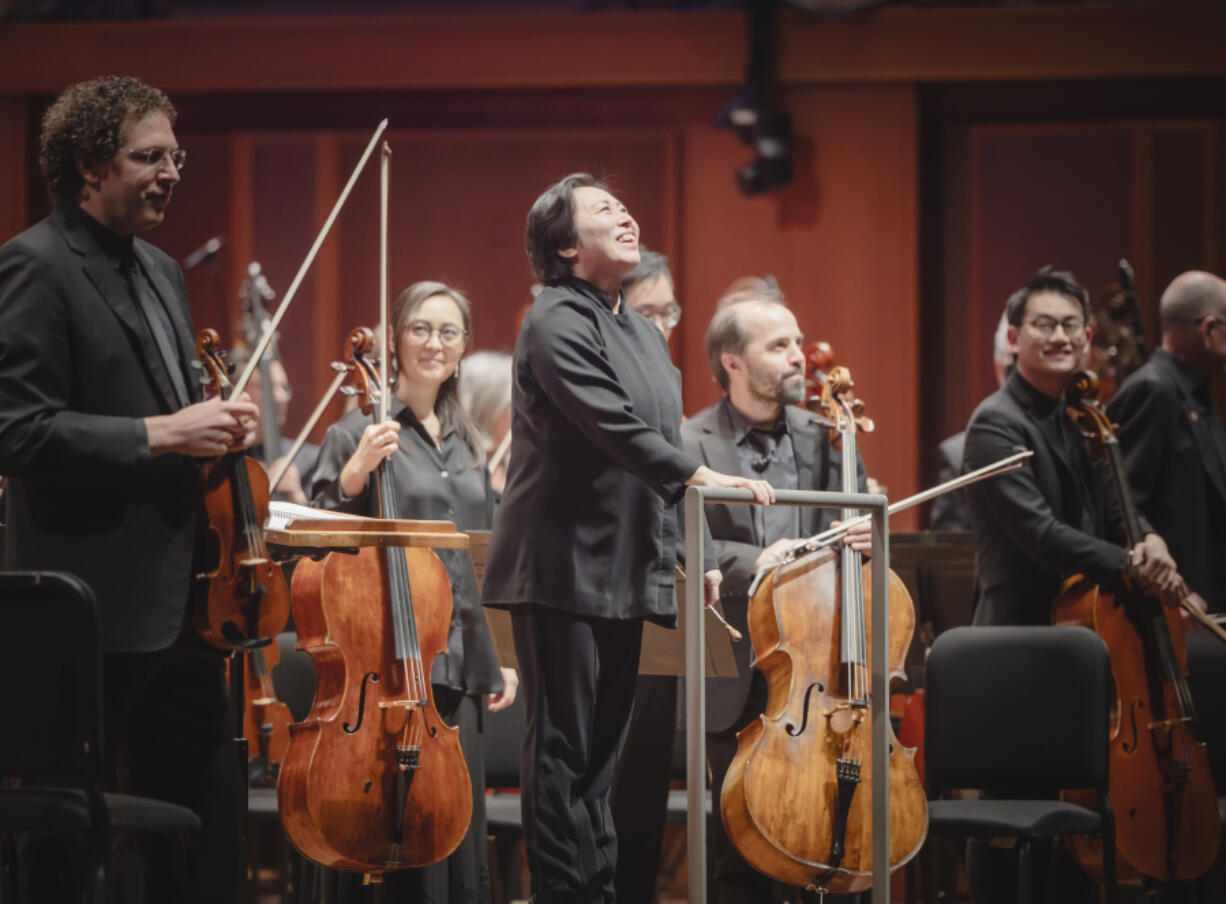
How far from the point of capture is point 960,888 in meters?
5.12

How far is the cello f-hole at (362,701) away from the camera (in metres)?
2.91

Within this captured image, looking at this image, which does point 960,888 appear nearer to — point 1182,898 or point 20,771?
point 1182,898

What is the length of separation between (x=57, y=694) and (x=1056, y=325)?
253 cm

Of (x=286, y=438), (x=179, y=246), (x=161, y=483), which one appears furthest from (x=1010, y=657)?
(x=179, y=246)

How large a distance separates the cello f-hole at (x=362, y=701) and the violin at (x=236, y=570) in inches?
20.5

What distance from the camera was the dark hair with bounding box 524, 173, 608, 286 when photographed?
9.01 ft

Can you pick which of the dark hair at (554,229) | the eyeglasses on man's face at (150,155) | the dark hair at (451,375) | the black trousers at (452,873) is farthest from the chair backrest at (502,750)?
the eyeglasses on man's face at (150,155)

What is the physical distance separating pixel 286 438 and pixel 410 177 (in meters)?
1.10

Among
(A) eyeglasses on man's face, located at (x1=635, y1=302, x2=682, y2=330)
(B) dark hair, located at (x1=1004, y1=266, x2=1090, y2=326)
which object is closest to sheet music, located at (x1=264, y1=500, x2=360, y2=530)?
(A) eyeglasses on man's face, located at (x1=635, y1=302, x2=682, y2=330)

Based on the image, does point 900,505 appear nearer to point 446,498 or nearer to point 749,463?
point 749,463

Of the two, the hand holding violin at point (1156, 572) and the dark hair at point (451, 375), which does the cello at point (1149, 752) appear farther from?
the dark hair at point (451, 375)

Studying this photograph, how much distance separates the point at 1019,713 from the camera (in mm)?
3189

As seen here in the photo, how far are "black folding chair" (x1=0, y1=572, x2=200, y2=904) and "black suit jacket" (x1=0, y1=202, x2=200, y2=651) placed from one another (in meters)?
0.14

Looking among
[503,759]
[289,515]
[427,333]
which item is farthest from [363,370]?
[503,759]
